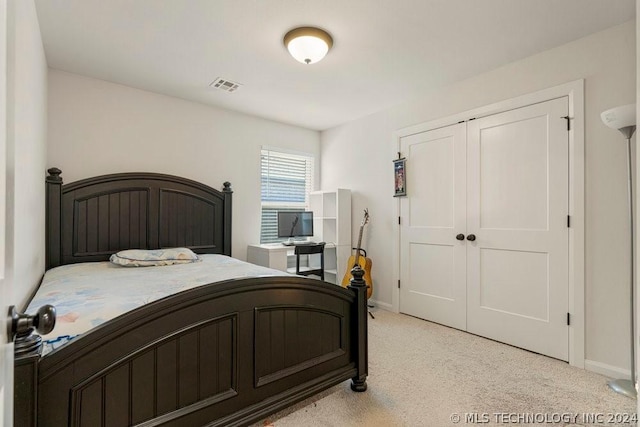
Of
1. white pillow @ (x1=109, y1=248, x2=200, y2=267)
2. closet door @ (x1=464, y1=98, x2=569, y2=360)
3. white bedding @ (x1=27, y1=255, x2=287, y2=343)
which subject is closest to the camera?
white bedding @ (x1=27, y1=255, x2=287, y2=343)

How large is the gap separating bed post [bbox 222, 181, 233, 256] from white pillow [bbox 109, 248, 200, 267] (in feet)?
2.45

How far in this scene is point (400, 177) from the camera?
12.0ft

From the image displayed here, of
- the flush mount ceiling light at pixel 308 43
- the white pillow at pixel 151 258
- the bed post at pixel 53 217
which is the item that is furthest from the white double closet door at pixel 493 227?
the bed post at pixel 53 217

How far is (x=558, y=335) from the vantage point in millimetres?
2490

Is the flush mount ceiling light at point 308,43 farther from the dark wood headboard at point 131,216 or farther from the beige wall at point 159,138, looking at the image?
the dark wood headboard at point 131,216

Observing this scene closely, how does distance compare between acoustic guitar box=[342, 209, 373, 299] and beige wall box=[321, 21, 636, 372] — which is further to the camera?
acoustic guitar box=[342, 209, 373, 299]

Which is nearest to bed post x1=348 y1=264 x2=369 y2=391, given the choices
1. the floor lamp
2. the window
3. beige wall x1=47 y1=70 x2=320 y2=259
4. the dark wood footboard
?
the dark wood footboard

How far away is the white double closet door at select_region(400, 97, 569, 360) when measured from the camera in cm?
253

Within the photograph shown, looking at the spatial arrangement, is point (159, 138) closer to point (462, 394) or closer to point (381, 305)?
point (381, 305)

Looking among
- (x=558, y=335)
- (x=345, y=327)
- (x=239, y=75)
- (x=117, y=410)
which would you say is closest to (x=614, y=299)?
(x=558, y=335)

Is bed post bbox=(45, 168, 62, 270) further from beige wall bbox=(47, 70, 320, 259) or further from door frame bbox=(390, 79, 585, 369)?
door frame bbox=(390, 79, 585, 369)

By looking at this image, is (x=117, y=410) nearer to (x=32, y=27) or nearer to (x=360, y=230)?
(x=32, y=27)

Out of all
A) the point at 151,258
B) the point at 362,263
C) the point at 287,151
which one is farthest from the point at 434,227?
the point at 151,258

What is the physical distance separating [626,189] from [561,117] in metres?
0.69
